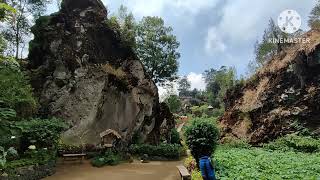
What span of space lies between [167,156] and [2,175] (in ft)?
43.6

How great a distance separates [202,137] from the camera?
1277 centimetres

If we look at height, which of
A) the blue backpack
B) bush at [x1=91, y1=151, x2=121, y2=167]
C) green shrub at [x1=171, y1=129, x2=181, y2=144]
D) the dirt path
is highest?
green shrub at [x1=171, y1=129, x2=181, y2=144]

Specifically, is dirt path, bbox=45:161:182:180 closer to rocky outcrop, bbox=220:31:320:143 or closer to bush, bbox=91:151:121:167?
bush, bbox=91:151:121:167

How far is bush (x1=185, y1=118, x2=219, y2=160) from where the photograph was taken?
12695 mm

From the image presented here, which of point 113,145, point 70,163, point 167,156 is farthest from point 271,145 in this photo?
point 70,163

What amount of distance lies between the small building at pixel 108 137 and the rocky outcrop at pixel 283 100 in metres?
8.58

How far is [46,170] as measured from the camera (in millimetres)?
14844

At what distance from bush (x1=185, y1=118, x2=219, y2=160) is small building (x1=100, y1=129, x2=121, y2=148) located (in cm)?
860

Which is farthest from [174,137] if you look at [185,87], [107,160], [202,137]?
[185,87]

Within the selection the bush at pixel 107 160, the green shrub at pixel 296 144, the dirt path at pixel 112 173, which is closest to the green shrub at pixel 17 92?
the dirt path at pixel 112 173

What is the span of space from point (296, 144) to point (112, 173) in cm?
949

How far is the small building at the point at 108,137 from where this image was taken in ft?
67.2

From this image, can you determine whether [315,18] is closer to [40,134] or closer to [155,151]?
[155,151]

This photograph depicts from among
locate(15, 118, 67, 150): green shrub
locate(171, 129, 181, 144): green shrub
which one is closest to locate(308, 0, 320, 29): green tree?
locate(171, 129, 181, 144): green shrub
